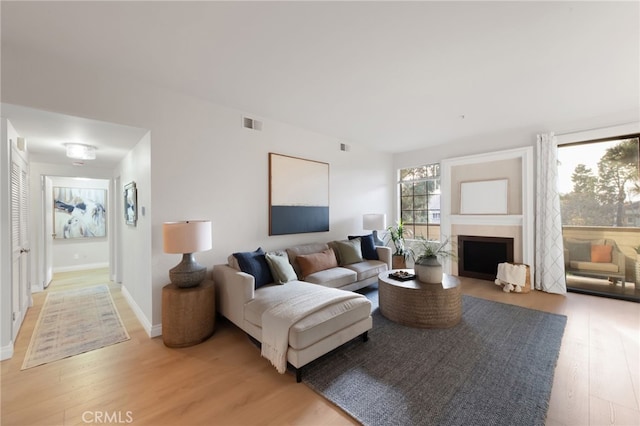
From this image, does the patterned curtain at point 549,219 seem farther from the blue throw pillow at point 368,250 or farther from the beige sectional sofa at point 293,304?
the beige sectional sofa at point 293,304

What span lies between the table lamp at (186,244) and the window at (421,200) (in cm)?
465

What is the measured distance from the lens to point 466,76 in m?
2.67

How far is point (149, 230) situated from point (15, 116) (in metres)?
1.52

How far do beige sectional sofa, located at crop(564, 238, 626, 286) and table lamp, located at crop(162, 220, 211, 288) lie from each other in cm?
545

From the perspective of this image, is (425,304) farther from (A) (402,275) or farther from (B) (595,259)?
(B) (595,259)

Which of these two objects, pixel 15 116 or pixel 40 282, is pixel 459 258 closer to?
pixel 15 116

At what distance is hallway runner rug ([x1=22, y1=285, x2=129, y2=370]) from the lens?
2.47m

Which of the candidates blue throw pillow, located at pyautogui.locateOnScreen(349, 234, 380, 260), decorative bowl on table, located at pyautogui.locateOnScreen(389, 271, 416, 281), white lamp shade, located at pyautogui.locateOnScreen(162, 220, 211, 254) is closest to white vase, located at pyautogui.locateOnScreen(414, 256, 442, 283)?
decorative bowl on table, located at pyautogui.locateOnScreen(389, 271, 416, 281)

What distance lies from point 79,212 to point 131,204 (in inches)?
161

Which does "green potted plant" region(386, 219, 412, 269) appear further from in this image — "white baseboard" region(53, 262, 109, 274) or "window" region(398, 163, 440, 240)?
"white baseboard" region(53, 262, 109, 274)

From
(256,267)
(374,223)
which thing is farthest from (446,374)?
(374,223)

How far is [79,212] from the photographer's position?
19.9 ft

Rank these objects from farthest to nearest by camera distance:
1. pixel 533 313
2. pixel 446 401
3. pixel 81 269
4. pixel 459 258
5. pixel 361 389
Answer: pixel 81 269
pixel 459 258
pixel 533 313
pixel 361 389
pixel 446 401

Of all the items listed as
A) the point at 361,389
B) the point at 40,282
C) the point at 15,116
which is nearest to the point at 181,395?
the point at 361,389
